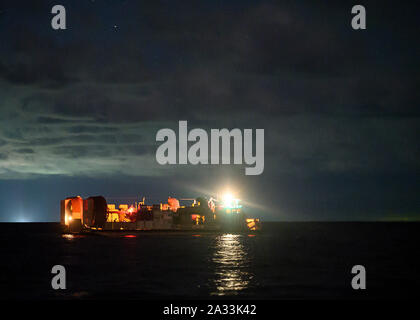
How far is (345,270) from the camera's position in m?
66.4

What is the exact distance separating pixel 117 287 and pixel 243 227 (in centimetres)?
12242

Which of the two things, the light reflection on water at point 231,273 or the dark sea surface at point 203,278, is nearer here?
the dark sea surface at point 203,278

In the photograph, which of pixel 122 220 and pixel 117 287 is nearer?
pixel 117 287

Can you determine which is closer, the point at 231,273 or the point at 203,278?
the point at 203,278

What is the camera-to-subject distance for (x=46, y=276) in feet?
198

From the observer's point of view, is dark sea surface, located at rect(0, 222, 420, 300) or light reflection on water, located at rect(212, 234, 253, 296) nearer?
dark sea surface, located at rect(0, 222, 420, 300)

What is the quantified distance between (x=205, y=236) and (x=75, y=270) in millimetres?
98023

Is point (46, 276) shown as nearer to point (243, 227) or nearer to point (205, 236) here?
point (205, 236)

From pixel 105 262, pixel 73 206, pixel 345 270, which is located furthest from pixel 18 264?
pixel 73 206
